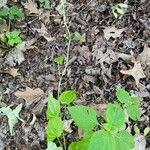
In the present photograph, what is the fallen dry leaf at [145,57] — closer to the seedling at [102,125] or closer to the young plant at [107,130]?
the seedling at [102,125]

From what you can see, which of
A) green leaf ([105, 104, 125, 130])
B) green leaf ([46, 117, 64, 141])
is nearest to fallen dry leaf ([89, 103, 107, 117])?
green leaf ([46, 117, 64, 141])

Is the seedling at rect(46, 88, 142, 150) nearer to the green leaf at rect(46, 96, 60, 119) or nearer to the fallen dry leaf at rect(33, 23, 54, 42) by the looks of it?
the green leaf at rect(46, 96, 60, 119)

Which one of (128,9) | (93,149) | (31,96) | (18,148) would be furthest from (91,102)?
(128,9)

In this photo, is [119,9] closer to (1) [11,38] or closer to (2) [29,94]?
(1) [11,38]

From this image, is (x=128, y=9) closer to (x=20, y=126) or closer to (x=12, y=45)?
(x=12, y=45)

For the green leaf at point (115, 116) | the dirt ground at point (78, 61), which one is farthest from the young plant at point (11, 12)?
the green leaf at point (115, 116)

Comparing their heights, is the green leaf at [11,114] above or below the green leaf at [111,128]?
below
